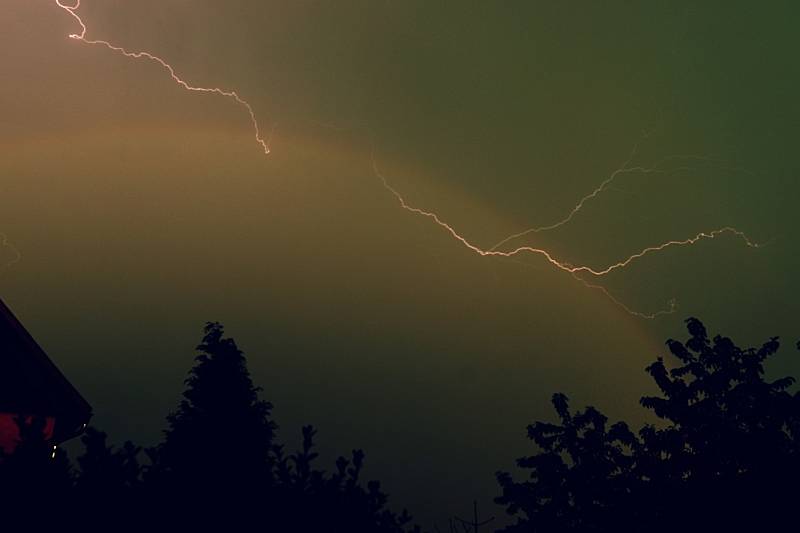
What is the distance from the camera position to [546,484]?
28.8 feet

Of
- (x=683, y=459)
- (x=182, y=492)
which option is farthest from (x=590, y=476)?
(x=182, y=492)

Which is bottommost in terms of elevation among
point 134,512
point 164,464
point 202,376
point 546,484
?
point 134,512

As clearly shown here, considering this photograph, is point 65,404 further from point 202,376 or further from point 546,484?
point 546,484

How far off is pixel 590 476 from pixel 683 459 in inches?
42.9

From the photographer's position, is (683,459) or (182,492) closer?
(182,492)

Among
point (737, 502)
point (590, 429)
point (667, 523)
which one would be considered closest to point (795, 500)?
point (737, 502)

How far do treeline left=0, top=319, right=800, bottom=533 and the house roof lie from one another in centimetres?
208

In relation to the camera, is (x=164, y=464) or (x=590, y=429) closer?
(x=164, y=464)

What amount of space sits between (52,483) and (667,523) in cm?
659

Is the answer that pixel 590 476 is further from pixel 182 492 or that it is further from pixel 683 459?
pixel 182 492

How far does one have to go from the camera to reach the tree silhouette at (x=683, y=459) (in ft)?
24.7

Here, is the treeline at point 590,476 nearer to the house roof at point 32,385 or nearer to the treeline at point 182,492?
the treeline at point 182,492

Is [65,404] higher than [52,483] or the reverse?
higher

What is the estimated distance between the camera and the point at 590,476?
867cm
